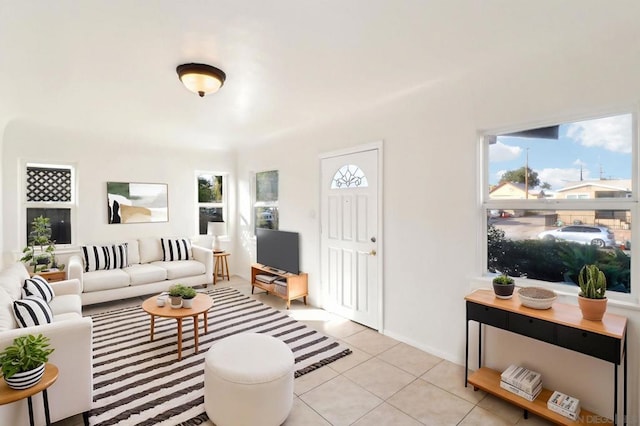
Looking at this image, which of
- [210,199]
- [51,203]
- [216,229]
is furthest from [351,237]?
[51,203]

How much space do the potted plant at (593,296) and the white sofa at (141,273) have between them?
4656 millimetres

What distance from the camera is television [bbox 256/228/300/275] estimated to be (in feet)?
14.8

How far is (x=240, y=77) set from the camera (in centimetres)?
274

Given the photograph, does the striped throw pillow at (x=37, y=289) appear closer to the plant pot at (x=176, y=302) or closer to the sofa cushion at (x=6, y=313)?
the sofa cushion at (x=6, y=313)

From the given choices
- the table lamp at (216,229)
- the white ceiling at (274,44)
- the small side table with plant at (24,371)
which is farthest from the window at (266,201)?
the small side table with plant at (24,371)

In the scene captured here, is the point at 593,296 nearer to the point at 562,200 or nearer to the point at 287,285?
the point at 562,200

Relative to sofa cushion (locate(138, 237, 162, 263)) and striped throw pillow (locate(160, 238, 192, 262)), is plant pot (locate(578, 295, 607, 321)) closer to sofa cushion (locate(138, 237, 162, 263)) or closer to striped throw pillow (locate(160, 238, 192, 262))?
striped throw pillow (locate(160, 238, 192, 262))

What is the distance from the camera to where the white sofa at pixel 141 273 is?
4.09m

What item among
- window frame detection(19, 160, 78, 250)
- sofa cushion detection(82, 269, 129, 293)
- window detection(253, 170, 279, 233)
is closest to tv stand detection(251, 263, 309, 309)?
window detection(253, 170, 279, 233)

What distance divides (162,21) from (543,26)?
2361 millimetres

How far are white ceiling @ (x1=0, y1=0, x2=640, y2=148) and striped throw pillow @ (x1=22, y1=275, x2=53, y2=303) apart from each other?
1789mm

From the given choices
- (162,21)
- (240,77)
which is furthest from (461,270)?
(162,21)

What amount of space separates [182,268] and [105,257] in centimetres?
103

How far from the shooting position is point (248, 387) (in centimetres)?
189
